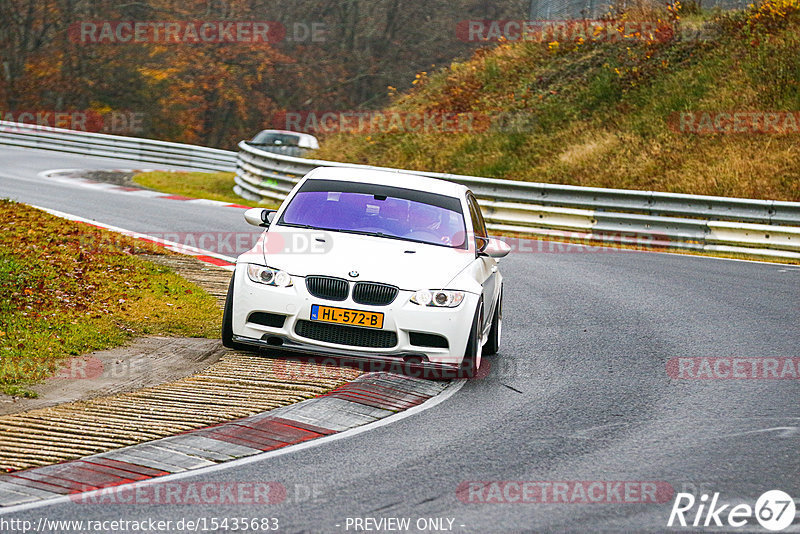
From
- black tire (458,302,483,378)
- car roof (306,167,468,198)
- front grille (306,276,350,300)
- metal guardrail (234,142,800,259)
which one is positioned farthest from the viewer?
metal guardrail (234,142,800,259)

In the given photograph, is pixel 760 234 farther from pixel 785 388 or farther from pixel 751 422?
pixel 751 422

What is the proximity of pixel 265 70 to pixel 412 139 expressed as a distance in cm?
2592

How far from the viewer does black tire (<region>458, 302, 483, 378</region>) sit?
867cm

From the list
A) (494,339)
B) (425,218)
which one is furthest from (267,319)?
(494,339)

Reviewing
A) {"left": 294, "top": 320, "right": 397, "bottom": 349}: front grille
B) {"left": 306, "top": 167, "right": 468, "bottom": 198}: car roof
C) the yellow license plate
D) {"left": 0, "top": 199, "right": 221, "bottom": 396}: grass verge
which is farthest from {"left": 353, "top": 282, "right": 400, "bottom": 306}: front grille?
{"left": 0, "top": 199, "right": 221, "bottom": 396}: grass verge

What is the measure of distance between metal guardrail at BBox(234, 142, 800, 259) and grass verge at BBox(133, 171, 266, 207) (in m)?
3.28

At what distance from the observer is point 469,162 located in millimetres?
28281

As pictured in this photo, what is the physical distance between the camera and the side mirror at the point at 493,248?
31.3 feet

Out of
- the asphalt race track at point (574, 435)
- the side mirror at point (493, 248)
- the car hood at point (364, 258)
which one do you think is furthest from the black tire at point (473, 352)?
the side mirror at point (493, 248)

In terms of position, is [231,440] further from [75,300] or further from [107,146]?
[107,146]

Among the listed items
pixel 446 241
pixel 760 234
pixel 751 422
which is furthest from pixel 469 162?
pixel 751 422

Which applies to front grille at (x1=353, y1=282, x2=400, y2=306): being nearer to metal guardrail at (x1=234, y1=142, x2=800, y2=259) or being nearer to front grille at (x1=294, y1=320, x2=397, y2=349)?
front grille at (x1=294, y1=320, x2=397, y2=349)

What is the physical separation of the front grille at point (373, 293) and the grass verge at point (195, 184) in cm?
1635

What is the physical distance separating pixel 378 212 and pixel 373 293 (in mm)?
1394
